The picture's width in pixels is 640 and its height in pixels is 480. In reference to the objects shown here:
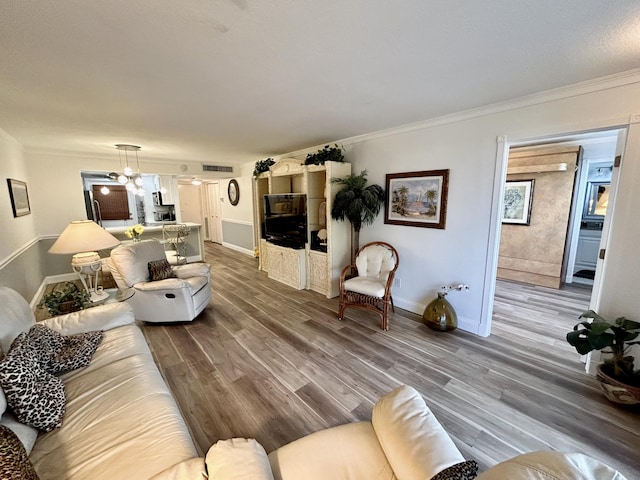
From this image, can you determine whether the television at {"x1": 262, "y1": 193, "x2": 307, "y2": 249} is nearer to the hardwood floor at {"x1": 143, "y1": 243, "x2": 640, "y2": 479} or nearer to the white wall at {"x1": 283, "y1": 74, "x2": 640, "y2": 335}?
the white wall at {"x1": 283, "y1": 74, "x2": 640, "y2": 335}

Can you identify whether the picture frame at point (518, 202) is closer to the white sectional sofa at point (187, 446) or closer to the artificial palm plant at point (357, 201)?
the artificial palm plant at point (357, 201)

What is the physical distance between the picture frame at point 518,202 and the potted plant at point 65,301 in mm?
5805

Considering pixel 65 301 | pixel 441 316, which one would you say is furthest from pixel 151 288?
pixel 441 316

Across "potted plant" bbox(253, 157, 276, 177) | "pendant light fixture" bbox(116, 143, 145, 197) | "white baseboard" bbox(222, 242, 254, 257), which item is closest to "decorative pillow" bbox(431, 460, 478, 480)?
"potted plant" bbox(253, 157, 276, 177)

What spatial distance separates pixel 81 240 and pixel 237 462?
245cm

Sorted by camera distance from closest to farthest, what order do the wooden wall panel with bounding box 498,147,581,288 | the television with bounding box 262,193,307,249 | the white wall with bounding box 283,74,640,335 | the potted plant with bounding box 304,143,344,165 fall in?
the white wall with bounding box 283,74,640,335 < the potted plant with bounding box 304,143,344,165 < the wooden wall panel with bounding box 498,147,581,288 < the television with bounding box 262,193,307,249

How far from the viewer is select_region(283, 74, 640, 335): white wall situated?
2021 mm

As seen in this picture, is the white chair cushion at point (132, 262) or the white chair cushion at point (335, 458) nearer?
the white chair cushion at point (335, 458)

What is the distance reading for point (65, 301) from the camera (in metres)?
2.26

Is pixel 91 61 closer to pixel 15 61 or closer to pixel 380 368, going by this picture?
pixel 15 61

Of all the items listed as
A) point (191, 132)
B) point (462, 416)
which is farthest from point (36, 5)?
point (462, 416)

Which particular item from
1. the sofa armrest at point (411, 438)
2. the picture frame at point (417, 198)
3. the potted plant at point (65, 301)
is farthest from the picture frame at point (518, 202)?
the potted plant at point (65, 301)

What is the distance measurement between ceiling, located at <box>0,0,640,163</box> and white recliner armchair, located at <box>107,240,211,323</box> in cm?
152

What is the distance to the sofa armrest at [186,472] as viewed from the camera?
868mm
